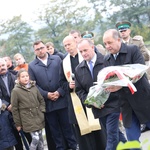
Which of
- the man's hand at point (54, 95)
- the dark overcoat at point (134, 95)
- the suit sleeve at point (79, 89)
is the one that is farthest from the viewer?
the man's hand at point (54, 95)

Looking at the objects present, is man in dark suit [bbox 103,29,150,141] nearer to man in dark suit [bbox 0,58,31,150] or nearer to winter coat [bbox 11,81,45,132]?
winter coat [bbox 11,81,45,132]

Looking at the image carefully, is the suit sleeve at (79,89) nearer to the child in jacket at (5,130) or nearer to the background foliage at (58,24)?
the child in jacket at (5,130)

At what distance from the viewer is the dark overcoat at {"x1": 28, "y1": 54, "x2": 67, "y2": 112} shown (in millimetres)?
5836

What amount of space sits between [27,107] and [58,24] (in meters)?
29.7

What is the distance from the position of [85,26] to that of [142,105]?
3056 centimetres

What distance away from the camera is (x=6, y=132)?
18.7 ft

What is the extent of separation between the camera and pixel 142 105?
382 cm

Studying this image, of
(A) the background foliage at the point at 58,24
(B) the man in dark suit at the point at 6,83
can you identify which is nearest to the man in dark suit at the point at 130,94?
(B) the man in dark suit at the point at 6,83

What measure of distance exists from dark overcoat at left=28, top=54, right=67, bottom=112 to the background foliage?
2692 centimetres

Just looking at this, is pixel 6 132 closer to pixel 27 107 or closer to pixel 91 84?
pixel 27 107

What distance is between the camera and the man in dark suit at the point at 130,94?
383 cm

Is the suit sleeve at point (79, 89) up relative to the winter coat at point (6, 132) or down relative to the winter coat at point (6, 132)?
up

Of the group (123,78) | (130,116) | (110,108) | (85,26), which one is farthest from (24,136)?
(85,26)

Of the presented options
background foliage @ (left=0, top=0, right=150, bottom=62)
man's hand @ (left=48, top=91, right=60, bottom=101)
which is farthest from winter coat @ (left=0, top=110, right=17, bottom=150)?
background foliage @ (left=0, top=0, right=150, bottom=62)
